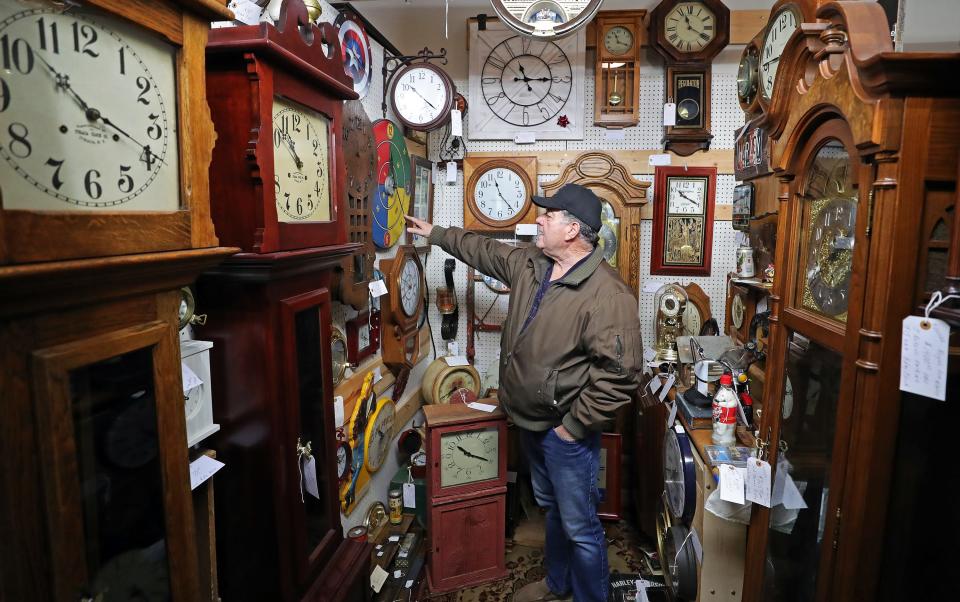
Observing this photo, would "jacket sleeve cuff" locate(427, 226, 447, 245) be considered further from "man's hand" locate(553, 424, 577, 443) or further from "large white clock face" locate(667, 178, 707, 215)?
"large white clock face" locate(667, 178, 707, 215)

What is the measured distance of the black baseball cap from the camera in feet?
7.91

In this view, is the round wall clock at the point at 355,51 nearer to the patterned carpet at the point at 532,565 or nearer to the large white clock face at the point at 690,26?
the large white clock face at the point at 690,26

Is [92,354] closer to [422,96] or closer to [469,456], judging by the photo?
[469,456]

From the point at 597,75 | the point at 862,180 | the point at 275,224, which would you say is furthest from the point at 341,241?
the point at 597,75

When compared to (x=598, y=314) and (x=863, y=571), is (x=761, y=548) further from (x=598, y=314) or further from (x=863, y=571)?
(x=598, y=314)

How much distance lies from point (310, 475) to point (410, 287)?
167cm

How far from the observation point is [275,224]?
1.32 metres

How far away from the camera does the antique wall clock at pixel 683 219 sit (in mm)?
3562

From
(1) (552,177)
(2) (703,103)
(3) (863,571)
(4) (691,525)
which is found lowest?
(4) (691,525)

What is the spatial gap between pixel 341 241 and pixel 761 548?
1634mm

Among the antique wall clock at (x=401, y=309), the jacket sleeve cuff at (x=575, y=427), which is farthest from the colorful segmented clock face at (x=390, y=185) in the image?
the jacket sleeve cuff at (x=575, y=427)

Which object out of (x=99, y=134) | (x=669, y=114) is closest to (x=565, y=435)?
(x=99, y=134)

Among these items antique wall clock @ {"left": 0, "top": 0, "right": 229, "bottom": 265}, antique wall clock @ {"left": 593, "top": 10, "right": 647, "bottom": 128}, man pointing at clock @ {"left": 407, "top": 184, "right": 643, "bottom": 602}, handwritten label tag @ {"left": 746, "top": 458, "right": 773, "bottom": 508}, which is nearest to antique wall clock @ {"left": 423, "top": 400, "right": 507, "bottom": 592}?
man pointing at clock @ {"left": 407, "top": 184, "right": 643, "bottom": 602}

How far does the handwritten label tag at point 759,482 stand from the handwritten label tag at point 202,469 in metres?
1.52
